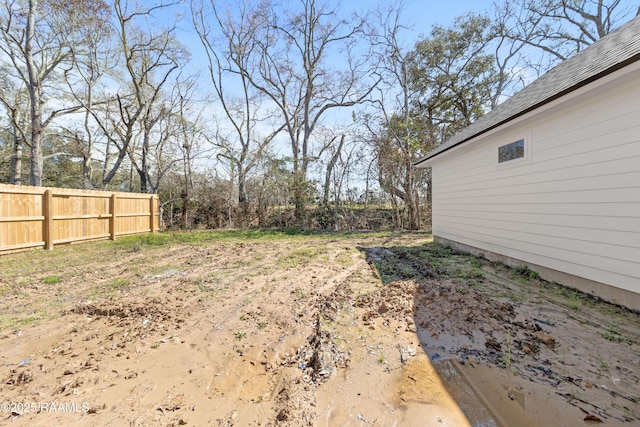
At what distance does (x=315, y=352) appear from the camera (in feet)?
7.21

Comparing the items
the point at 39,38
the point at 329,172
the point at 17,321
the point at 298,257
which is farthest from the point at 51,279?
the point at 39,38

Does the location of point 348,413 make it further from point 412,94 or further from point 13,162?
point 13,162

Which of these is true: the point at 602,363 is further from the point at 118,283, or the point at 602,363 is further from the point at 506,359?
the point at 118,283

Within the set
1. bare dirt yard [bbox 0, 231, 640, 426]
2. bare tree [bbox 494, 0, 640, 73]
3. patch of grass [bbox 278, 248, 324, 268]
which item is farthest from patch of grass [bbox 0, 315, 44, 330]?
bare tree [bbox 494, 0, 640, 73]

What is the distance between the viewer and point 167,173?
1339 centimetres

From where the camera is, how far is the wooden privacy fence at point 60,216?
19.7ft

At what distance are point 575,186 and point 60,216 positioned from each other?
11.0 metres

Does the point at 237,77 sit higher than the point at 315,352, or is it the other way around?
the point at 237,77

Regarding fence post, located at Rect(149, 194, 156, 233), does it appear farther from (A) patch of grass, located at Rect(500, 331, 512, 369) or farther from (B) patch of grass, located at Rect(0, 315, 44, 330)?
(A) patch of grass, located at Rect(500, 331, 512, 369)

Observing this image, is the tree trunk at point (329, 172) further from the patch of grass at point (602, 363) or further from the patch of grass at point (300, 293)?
the patch of grass at point (602, 363)

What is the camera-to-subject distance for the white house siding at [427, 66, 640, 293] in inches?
114

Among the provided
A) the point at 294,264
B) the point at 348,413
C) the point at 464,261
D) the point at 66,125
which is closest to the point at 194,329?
the point at 348,413

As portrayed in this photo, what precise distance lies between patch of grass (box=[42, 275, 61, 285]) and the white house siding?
7598 millimetres

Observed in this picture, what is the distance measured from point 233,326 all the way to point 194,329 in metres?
0.38
